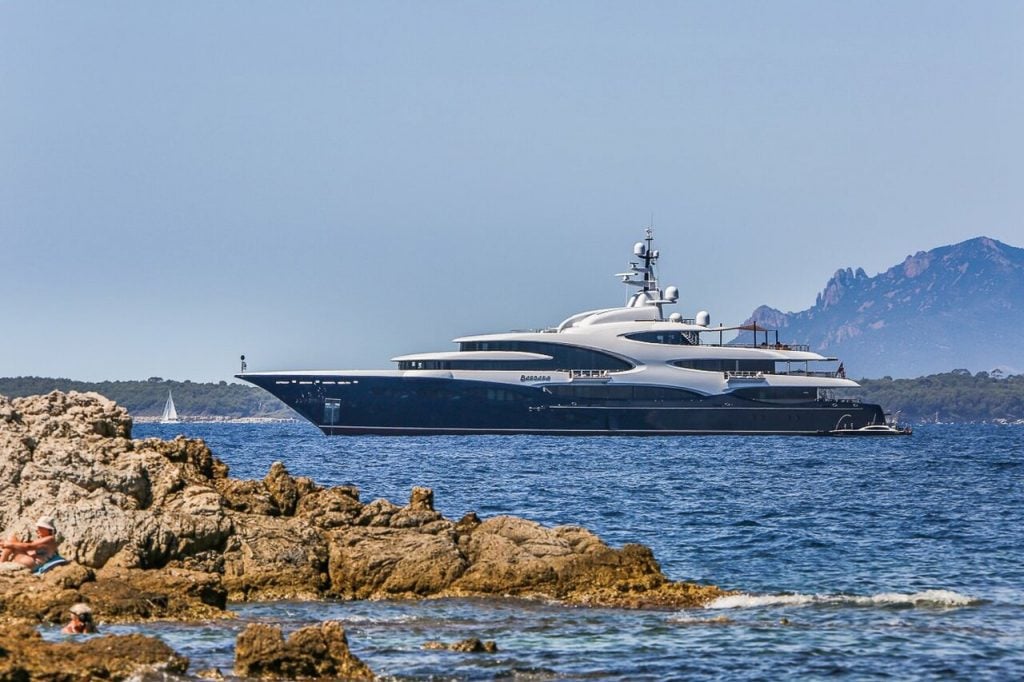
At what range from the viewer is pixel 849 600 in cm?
1884

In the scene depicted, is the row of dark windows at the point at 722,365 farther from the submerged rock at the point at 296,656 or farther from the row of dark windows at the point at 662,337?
the submerged rock at the point at 296,656

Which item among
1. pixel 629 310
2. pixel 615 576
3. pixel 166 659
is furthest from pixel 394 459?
pixel 166 659

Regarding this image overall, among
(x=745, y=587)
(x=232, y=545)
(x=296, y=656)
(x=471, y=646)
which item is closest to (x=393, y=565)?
(x=232, y=545)

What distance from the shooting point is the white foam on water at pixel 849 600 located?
60.9 ft

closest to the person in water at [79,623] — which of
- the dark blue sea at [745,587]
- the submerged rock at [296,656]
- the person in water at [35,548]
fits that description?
the dark blue sea at [745,587]

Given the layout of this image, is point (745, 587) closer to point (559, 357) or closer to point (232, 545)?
point (232, 545)

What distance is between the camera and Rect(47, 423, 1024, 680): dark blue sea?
15.0m

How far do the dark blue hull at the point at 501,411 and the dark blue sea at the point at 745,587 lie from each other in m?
28.0

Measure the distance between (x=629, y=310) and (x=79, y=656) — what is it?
221 ft

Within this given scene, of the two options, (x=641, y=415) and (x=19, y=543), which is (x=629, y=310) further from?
(x=19, y=543)

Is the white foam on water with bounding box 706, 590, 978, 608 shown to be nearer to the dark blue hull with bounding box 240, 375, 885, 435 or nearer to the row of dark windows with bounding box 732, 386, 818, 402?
the dark blue hull with bounding box 240, 375, 885, 435

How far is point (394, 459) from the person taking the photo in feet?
172

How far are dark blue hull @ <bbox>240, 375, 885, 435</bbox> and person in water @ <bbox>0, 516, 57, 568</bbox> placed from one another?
57640mm

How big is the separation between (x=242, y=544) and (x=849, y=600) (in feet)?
25.4
